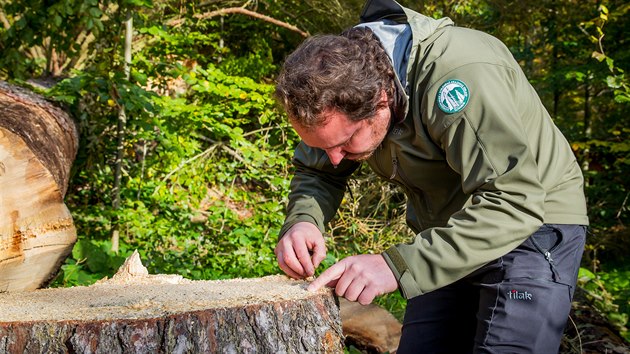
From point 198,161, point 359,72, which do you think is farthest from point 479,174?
point 198,161

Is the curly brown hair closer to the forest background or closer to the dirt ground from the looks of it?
the dirt ground

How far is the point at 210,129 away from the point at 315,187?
11.9 ft

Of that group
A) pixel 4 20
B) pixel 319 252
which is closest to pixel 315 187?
pixel 319 252

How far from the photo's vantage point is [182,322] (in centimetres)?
207

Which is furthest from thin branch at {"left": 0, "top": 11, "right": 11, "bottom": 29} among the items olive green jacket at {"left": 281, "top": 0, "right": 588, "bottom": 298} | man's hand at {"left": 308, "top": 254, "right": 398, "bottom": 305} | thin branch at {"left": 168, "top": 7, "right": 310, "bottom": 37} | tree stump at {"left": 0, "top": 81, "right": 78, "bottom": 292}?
man's hand at {"left": 308, "top": 254, "right": 398, "bottom": 305}

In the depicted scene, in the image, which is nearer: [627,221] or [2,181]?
[2,181]

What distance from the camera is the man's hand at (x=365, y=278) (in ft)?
6.28

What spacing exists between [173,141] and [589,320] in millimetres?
3404

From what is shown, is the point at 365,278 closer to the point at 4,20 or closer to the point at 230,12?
the point at 4,20

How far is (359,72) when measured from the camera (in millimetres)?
1957

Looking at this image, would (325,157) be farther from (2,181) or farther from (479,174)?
(2,181)

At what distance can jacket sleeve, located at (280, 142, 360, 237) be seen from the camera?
2.52 meters

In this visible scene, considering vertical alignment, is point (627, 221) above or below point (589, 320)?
below

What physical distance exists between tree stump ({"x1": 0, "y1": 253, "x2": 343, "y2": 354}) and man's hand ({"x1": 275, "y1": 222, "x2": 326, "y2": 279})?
2.8 inches
